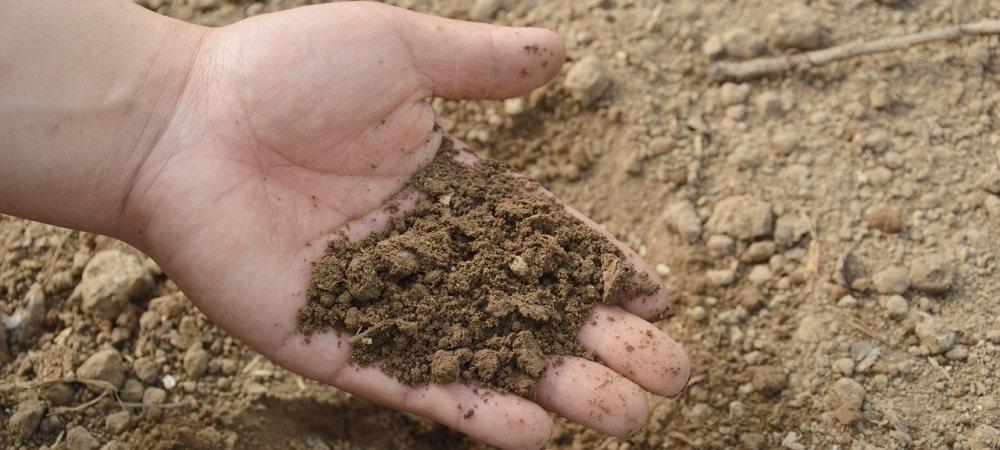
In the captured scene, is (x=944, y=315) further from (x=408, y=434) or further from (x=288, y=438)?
(x=288, y=438)

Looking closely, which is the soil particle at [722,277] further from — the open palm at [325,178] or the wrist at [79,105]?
the wrist at [79,105]

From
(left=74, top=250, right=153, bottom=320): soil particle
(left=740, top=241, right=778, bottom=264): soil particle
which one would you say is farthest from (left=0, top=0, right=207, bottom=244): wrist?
(left=740, top=241, right=778, bottom=264): soil particle

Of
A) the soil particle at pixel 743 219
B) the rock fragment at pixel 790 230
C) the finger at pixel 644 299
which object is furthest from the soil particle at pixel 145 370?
the rock fragment at pixel 790 230

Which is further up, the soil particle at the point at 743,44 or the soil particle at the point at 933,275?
the soil particle at the point at 743,44

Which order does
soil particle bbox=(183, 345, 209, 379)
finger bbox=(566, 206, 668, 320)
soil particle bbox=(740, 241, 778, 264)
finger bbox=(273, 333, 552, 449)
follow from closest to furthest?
1. finger bbox=(273, 333, 552, 449)
2. finger bbox=(566, 206, 668, 320)
3. soil particle bbox=(183, 345, 209, 379)
4. soil particle bbox=(740, 241, 778, 264)

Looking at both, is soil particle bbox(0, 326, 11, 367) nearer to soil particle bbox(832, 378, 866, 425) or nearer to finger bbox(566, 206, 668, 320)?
finger bbox(566, 206, 668, 320)

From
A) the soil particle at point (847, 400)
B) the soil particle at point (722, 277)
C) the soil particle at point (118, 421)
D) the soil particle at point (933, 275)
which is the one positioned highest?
the soil particle at point (933, 275)

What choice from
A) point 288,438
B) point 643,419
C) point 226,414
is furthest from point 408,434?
point 643,419
